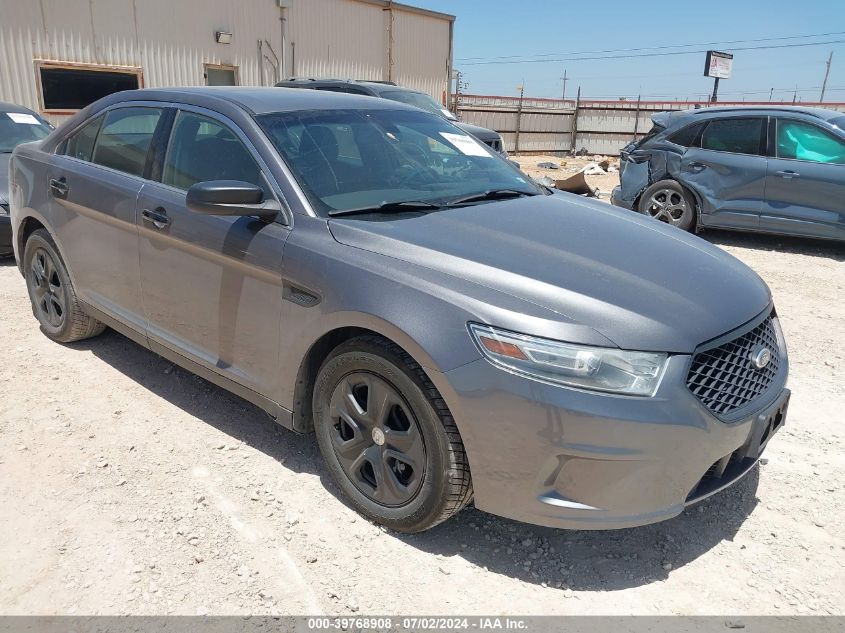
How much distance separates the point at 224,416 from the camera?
145 inches

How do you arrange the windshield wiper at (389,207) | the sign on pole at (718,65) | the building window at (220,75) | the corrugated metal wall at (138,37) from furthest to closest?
the sign on pole at (718,65) < the building window at (220,75) < the corrugated metal wall at (138,37) < the windshield wiper at (389,207)

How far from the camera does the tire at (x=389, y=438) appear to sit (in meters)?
2.40

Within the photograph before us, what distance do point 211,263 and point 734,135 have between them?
23.1 ft

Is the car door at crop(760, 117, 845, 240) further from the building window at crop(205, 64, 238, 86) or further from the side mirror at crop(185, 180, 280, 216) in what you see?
the building window at crop(205, 64, 238, 86)

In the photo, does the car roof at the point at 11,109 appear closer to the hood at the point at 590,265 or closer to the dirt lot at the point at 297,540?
the dirt lot at the point at 297,540

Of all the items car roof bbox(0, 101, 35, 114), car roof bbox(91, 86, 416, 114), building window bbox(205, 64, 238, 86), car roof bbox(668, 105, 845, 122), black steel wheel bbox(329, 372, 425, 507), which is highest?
building window bbox(205, 64, 238, 86)

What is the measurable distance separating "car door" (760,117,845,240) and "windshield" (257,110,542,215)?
16.9 feet

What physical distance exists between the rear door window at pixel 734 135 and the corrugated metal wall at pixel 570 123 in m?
14.0

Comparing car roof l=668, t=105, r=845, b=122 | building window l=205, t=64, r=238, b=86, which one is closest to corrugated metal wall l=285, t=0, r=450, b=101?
building window l=205, t=64, r=238, b=86

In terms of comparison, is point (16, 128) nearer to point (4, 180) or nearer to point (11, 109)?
point (11, 109)

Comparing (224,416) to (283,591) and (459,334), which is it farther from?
(459,334)

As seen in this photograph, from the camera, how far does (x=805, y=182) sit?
739 centimetres

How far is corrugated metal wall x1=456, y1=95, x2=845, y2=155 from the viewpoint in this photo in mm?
21922

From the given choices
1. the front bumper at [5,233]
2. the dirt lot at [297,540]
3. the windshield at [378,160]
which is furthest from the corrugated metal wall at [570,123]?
the dirt lot at [297,540]
